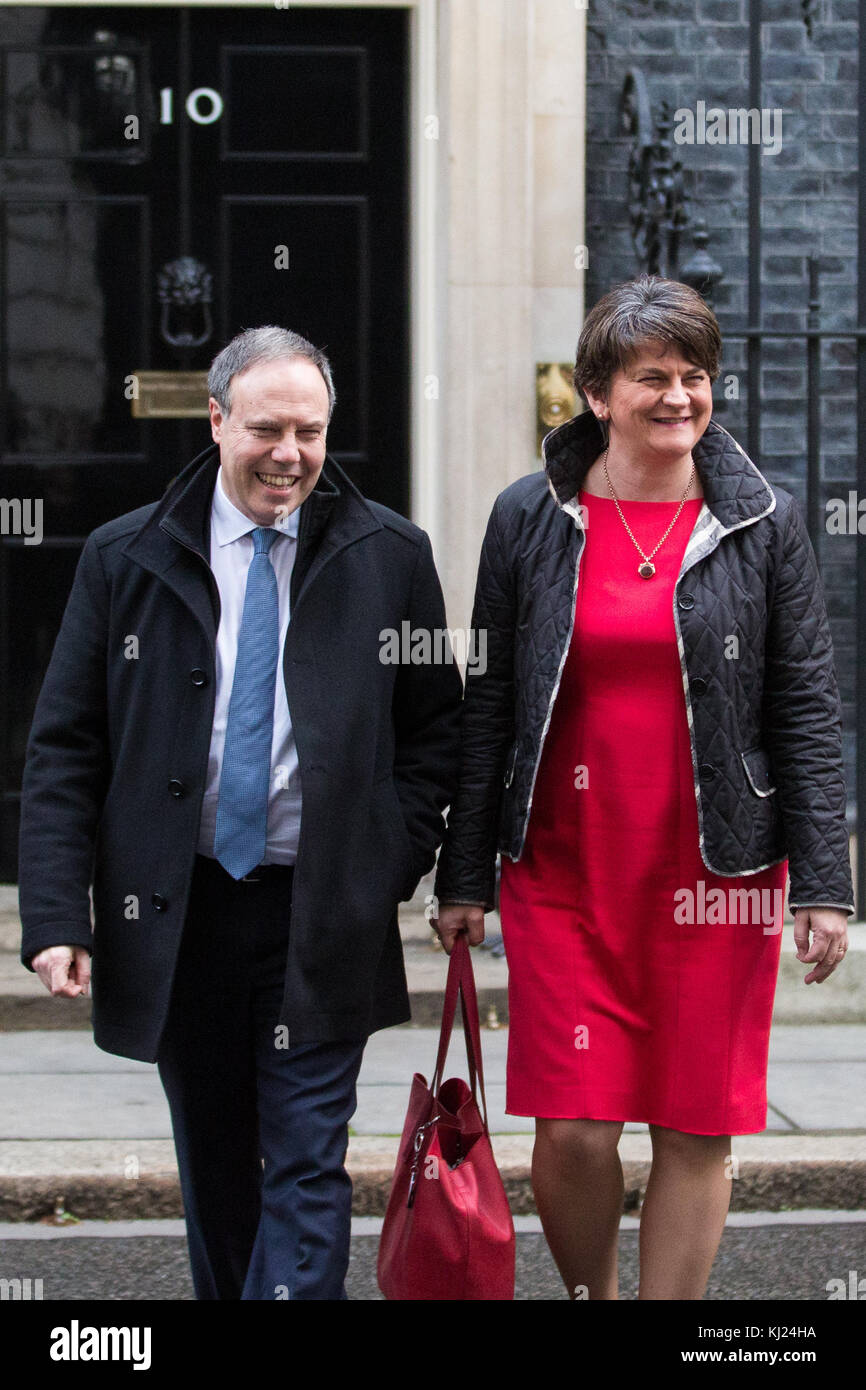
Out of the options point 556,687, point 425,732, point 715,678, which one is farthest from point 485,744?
point 715,678

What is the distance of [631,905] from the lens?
11.8 ft

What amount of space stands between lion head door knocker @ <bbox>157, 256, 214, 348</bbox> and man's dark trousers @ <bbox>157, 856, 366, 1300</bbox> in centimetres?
403

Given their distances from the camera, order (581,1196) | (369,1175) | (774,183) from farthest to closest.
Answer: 1. (774,183)
2. (369,1175)
3. (581,1196)

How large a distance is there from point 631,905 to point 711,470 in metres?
0.79

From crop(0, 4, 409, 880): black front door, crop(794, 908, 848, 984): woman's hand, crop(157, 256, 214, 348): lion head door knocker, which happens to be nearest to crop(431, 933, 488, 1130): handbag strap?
crop(794, 908, 848, 984): woman's hand

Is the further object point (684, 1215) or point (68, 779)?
point (684, 1215)

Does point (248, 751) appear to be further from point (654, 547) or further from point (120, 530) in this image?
point (654, 547)

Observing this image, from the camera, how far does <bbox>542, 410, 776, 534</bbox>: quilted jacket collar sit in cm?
361

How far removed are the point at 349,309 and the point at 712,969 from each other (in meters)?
4.08

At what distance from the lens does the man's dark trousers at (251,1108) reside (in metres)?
3.34

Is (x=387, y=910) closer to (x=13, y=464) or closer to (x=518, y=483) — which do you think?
(x=518, y=483)

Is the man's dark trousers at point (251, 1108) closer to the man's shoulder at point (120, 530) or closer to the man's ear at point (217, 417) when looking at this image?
the man's shoulder at point (120, 530)

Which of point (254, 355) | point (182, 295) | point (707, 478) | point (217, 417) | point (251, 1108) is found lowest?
point (251, 1108)

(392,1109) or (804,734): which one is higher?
(804,734)
